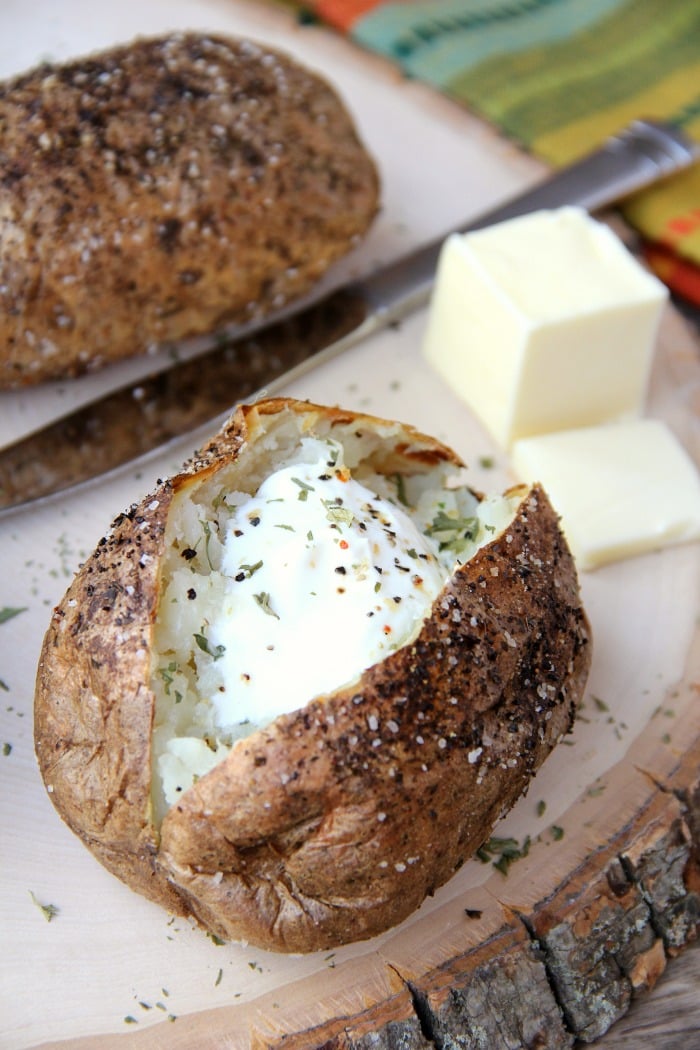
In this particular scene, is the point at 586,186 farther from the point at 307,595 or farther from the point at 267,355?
the point at 307,595

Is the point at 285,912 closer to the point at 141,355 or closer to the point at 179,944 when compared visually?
the point at 179,944

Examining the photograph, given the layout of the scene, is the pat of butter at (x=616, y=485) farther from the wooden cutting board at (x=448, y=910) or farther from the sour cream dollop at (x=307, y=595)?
the sour cream dollop at (x=307, y=595)

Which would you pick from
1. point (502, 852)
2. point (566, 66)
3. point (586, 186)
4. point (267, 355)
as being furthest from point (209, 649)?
point (566, 66)

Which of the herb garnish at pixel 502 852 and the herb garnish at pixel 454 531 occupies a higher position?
the herb garnish at pixel 454 531

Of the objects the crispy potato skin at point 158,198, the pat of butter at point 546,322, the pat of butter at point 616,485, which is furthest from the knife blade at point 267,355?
the pat of butter at point 616,485

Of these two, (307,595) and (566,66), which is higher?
(566,66)

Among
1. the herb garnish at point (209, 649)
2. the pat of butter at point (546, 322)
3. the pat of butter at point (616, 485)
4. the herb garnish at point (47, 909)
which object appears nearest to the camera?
the herb garnish at point (209, 649)

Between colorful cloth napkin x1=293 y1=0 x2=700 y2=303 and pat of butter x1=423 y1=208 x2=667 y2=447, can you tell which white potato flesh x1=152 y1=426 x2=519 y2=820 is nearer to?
pat of butter x1=423 y1=208 x2=667 y2=447
